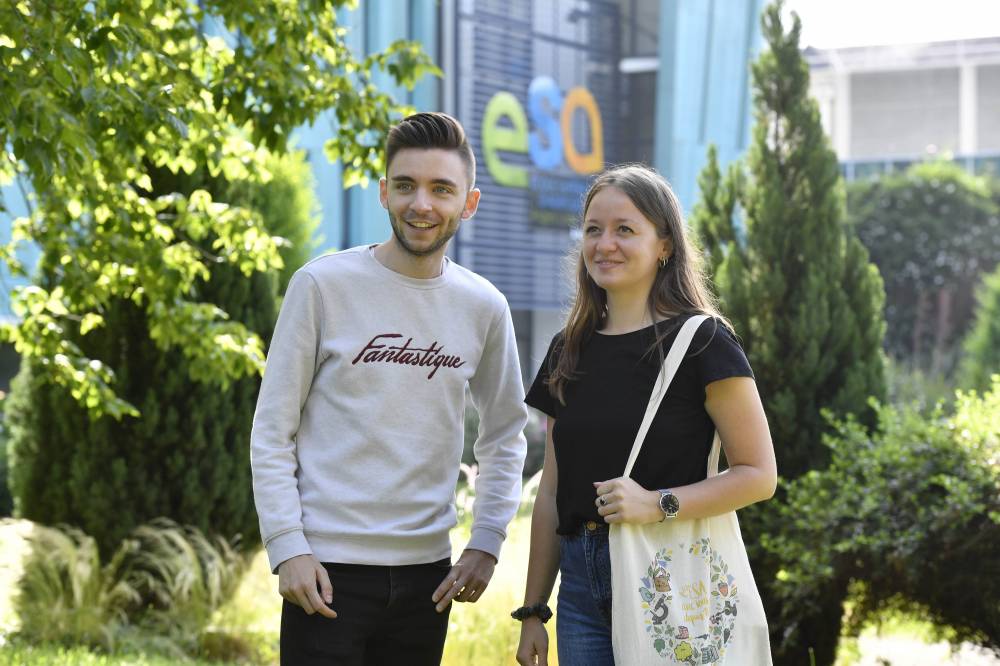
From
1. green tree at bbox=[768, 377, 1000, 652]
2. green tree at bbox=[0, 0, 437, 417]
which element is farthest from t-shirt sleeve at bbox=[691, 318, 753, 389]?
green tree at bbox=[768, 377, 1000, 652]

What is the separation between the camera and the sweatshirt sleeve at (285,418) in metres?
2.83

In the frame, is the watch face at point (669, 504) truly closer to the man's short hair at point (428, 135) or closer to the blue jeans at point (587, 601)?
the blue jeans at point (587, 601)

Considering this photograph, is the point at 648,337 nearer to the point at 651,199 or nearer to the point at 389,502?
the point at 651,199

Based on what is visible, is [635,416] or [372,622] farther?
[372,622]

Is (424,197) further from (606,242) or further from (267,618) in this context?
(267,618)

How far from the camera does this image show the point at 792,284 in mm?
7336

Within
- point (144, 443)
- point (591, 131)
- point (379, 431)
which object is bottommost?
point (144, 443)

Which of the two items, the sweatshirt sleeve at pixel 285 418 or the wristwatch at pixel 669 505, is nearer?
the wristwatch at pixel 669 505

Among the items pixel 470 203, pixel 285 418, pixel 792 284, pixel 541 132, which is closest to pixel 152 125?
pixel 470 203

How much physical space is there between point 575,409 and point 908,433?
4016 millimetres

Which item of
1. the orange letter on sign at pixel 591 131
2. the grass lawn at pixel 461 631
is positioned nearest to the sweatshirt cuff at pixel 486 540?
the grass lawn at pixel 461 631

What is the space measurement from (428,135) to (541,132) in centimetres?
1592

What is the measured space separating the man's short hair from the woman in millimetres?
365

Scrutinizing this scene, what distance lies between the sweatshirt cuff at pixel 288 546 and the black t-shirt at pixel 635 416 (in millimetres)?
607
